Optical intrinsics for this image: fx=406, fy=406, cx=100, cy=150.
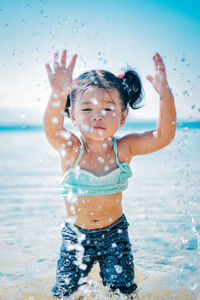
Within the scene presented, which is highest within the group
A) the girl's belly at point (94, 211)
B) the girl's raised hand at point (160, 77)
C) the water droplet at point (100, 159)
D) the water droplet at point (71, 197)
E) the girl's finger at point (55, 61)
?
the girl's finger at point (55, 61)

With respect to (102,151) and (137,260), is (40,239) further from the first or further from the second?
(102,151)

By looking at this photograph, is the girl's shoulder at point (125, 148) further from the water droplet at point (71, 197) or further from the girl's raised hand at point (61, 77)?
the girl's raised hand at point (61, 77)

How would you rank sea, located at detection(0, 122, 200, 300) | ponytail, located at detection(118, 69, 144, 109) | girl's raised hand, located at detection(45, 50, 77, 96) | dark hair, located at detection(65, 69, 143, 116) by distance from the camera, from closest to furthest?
1. girl's raised hand, located at detection(45, 50, 77, 96)
2. dark hair, located at detection(65, 69, 143, 116)
3. sea, located at detection(0, 122, 200, 300)
4. ponytail, located at detection(118, 69, 144, 109)

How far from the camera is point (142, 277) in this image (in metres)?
3.21

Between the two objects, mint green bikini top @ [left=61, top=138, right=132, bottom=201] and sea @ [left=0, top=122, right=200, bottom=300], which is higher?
mint green bikini top @ [left=61, top=138, right=132, bottom=201]

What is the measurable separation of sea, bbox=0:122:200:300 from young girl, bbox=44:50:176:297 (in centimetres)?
18

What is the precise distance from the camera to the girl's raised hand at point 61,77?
2619mm

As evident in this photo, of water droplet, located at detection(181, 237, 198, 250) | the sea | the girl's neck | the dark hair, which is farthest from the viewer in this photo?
water droplet, located at detection(181, 237, 198, 250)

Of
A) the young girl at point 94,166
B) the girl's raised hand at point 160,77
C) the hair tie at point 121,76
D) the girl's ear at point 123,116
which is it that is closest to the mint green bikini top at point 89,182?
the young girl at point 94,166

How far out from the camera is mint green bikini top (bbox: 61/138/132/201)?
279 centimetres

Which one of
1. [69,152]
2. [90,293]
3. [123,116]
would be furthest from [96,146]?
[90,293]

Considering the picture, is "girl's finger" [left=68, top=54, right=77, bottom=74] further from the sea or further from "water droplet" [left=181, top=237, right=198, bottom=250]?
"water droplet" [left=181, top=237, right=198, bottom=250]

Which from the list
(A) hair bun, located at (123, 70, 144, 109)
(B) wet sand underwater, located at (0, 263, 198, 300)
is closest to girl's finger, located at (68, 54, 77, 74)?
(A) hair bun, located at (123, 70, 144, 109)

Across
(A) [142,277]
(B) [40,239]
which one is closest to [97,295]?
(A) [142,277]
